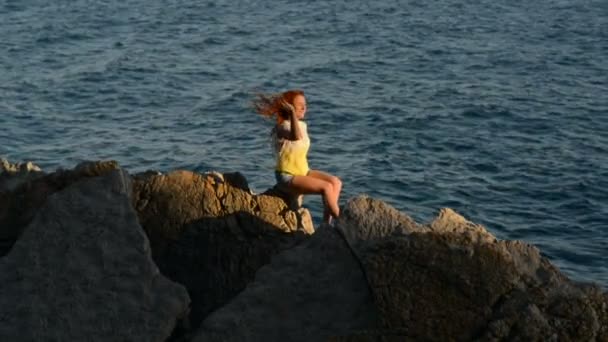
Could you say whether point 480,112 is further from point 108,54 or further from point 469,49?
point 108,54

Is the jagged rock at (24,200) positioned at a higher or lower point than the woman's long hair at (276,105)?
lower

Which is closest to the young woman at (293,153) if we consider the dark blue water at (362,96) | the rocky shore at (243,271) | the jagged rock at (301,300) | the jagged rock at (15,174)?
the rocky shore at (243,271)

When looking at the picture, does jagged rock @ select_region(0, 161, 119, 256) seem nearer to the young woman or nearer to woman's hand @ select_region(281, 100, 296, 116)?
the young woman

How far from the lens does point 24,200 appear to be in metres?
13.5

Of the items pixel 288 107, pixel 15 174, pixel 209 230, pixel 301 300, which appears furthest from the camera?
pixel 15 174

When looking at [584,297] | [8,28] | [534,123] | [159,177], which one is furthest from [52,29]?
[584,297]

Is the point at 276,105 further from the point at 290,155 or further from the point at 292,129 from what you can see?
the point at 290,155

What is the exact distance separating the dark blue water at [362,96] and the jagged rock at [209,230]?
955cm

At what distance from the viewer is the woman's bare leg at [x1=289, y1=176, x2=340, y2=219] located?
13500mm

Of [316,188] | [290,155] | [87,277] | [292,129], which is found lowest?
[87,277]

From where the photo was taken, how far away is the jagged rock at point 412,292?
9984 mm

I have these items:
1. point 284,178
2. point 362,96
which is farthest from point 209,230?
point 362,96

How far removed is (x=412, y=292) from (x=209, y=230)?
3.40m

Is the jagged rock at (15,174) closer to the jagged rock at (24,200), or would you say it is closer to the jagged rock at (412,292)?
the jagged rock at (24,200)
